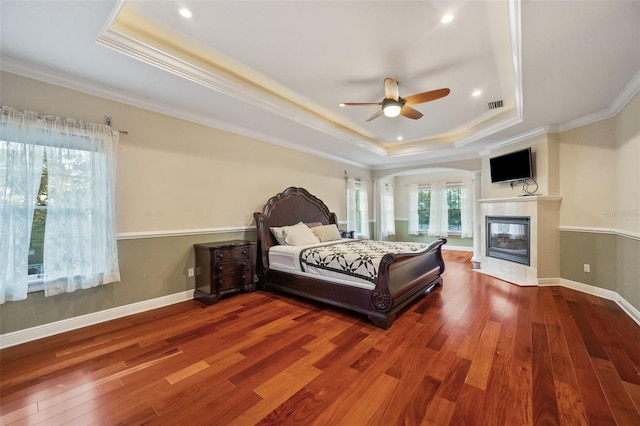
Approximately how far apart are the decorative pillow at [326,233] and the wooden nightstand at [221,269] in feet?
4.51

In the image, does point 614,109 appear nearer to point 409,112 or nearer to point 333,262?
point 409,112

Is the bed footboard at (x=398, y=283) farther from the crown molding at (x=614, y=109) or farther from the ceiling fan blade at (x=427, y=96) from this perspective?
the crown molding at (x=614, y=109)

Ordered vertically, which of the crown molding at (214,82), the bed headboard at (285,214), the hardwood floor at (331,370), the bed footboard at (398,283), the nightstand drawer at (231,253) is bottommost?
the hardwood floor at (331,370)

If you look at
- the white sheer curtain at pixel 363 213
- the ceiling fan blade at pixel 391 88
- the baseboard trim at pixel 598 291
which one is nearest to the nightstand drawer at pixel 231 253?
the ceiling fan blade at pixel 391 88

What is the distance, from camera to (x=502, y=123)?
4137mm

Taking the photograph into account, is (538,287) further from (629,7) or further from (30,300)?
(30,300)

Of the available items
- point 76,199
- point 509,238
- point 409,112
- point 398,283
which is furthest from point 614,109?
point 76,199

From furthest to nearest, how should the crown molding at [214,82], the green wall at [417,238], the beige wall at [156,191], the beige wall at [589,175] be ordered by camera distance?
the green wall at [417,238], the beige wall at [589,175], the beige wall at [156,191], the crown molding at [214,82]

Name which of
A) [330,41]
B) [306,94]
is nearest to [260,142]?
[306,94]

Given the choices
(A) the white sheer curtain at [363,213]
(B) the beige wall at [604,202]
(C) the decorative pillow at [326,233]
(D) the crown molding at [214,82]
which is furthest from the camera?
(A) the white sheer curtain at [363,213]

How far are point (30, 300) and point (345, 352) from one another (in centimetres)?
299

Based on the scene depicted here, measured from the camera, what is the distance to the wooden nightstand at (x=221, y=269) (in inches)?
132

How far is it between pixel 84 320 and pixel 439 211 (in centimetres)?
831

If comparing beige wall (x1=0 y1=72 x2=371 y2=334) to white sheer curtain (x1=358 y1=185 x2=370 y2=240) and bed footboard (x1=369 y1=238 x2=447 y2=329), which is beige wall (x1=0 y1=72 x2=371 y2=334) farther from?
white sheer curtain (x1=358 y1=185 x2=370 y2=240)
